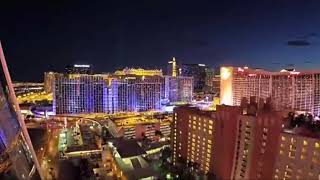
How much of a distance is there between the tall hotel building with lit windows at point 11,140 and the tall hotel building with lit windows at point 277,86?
279 inches

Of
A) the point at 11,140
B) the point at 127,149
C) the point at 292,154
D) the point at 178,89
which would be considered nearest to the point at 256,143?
the point at 292,154

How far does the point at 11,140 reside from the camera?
210 cm

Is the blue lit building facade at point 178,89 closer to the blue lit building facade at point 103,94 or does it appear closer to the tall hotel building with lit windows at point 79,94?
the blue lit building facade at point 103,94

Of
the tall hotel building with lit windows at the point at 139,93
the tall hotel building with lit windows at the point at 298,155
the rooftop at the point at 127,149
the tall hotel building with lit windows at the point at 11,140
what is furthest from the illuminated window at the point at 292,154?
the tall hotel building with lit windows at the point at 139,93

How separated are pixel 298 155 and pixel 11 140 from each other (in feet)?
13.3

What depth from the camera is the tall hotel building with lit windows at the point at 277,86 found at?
9.45m

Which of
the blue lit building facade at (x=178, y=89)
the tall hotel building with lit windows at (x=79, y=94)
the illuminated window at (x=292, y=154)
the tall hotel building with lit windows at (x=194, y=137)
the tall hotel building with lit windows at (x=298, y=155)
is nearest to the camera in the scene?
the tall hotel building with lit windows at (x=298, y=155)

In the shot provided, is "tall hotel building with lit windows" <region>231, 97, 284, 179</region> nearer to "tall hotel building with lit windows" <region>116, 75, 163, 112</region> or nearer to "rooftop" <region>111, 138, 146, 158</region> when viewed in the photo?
"rooftop" <region>111, 138, 146, 158</region>

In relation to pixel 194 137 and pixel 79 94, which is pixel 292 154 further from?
pixel 79 94

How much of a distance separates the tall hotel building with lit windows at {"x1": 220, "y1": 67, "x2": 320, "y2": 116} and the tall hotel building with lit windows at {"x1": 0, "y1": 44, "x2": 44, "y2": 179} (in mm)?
7096

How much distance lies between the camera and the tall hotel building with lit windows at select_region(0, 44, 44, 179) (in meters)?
1.93

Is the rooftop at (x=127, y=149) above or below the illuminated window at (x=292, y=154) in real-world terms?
below

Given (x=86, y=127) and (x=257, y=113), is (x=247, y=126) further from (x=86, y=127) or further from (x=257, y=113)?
(x=86, y=127)

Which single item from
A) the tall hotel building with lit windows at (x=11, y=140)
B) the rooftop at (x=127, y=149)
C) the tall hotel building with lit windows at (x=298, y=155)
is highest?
the tall hotel building with lit windows at (x=11, y=140)
